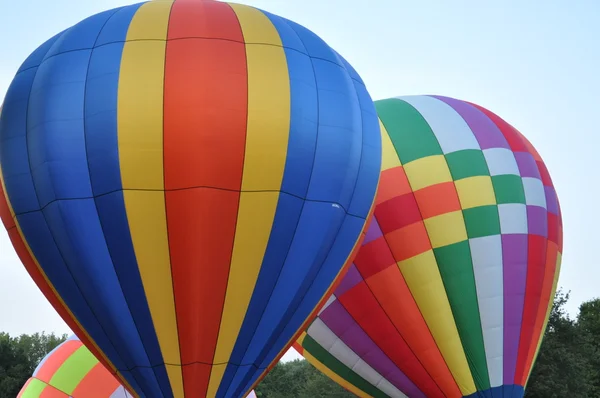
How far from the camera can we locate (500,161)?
39.7 ft

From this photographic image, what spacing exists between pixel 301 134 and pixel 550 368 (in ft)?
44.0

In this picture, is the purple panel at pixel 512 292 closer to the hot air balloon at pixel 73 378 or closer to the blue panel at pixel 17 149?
the hot air balloon at pixel 73 378

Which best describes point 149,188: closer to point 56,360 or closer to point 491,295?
point 491,295

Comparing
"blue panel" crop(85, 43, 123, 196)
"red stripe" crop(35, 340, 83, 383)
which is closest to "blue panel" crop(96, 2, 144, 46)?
"blue panel" crop(85, 43, 123, 196)

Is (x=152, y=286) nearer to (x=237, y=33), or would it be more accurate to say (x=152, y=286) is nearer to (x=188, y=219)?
(x=188, y=219)

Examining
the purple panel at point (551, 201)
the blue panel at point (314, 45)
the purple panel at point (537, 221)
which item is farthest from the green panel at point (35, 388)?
the purple panel at point (551, 201)

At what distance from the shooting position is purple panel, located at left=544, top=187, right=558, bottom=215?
12.5 metres

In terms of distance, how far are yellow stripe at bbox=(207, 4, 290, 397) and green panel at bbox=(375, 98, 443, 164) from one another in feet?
12.3

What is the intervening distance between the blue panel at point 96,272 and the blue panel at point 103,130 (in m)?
0.28

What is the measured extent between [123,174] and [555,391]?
14231 millimetres

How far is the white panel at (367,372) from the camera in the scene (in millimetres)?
12000

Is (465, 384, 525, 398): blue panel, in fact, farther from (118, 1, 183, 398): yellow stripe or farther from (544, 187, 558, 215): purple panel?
(118, 1, 183, 398): yellow stripe

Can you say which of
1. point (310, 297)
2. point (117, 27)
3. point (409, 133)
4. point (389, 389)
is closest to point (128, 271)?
point (310, 297)

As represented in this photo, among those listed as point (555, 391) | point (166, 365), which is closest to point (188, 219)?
point (166, 365)
